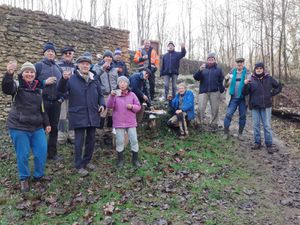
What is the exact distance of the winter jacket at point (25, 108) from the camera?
5047mm

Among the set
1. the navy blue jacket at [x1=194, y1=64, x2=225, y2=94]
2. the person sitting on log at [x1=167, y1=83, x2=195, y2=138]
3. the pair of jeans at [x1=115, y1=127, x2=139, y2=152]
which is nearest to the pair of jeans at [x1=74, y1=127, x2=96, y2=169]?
the pair of jeans at [x1=115, y1=127, x2=139, y2=152]

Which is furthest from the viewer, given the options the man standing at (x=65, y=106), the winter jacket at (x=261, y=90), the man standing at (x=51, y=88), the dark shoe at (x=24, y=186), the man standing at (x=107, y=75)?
the winter jacket at (x=261, y=90)

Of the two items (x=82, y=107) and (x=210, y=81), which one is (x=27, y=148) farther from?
(x=210, y=81)

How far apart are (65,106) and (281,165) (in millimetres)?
5324

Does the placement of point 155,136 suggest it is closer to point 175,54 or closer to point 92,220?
point 175,54

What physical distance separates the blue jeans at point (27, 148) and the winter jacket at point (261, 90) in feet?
17.1

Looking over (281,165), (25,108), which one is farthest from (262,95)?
(25,108)

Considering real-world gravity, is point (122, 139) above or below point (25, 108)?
below

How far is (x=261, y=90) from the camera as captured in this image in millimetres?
7676

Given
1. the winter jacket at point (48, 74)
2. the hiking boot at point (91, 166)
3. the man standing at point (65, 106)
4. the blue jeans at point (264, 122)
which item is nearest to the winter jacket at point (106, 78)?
the man standing at point (65, 106)

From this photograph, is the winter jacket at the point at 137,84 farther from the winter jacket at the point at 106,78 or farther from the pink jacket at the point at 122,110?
the pink jacket at the point at 122,110

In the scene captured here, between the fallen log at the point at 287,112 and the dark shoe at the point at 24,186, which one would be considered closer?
the dark shoe at the point at 24,186

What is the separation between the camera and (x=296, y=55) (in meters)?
17.9

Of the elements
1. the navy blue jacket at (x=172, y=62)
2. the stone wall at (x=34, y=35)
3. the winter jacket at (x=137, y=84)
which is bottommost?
the winter jacket at (x=137, y=84)
